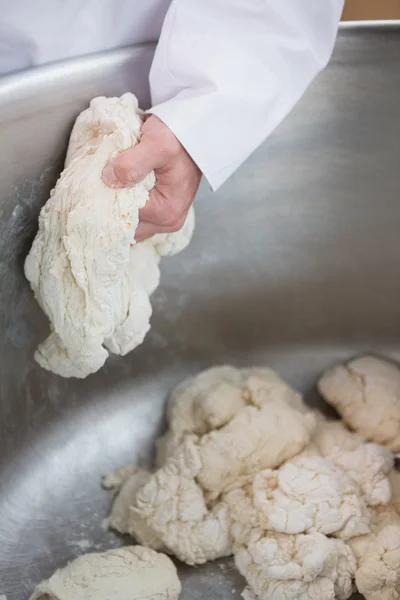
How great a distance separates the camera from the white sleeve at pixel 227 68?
0.78 metres

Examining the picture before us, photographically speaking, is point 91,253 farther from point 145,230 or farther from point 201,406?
point 201,406

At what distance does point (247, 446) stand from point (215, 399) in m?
0.09

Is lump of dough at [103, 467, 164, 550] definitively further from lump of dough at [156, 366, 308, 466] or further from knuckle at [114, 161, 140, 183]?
knuckle at [114, 161, 140, 183]

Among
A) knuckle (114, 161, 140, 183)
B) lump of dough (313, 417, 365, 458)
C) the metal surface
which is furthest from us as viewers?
lump of dough (313, 417, 365, 458)

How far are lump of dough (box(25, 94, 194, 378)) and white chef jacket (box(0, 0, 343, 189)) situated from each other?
0.06 m

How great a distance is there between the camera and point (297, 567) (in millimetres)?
806

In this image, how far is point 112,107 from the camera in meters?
0.79

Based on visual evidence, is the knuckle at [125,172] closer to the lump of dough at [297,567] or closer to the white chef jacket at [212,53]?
the white chef jacket at [212,53]

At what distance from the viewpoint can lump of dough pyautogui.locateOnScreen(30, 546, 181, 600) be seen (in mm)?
796

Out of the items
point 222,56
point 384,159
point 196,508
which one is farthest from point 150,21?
point 196,508

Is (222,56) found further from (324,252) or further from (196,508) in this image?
(196,508)

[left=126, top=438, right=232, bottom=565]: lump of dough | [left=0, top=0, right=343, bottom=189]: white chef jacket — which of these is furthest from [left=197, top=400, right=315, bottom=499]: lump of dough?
[left=0, top=0, right=343, bottom=189]: white chef jacket

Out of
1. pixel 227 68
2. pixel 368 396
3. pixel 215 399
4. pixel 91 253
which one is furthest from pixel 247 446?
pixel 227 68

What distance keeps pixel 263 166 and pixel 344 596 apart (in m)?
0.53
